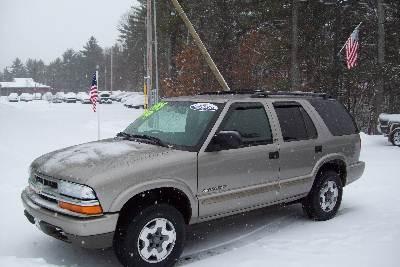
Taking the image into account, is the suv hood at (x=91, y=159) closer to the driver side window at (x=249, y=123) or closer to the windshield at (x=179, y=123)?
the windshield at (x=179, y=123)

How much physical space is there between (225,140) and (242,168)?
52 cm

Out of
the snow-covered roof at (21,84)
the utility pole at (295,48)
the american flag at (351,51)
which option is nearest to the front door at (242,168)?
the american flag at (351,51)

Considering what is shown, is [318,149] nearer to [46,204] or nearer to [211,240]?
[211,240]

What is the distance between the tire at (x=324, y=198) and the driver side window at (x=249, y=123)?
133 cm

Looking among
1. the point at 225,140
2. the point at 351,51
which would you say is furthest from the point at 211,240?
the point at 351,51

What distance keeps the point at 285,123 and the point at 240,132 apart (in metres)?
0.89

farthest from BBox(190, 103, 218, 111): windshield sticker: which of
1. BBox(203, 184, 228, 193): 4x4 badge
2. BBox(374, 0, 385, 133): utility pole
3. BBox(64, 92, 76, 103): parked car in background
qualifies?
BBox(64, 92, 76, 103): parked car in background

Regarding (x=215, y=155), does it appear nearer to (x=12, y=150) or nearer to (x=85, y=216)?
(x=85, y=216)

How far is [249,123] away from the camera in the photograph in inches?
221


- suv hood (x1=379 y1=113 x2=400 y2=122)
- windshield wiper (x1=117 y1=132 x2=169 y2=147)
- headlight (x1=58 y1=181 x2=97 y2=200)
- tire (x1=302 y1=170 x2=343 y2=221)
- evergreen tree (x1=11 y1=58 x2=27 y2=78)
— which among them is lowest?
tire (x1=302 y1=170 x2=343 y2=221)

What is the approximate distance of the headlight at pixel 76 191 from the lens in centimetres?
418

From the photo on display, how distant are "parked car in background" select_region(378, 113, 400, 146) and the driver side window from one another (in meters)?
12.3

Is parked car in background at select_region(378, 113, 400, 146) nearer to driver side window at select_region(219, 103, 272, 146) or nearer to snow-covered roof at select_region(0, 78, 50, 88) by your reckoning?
driver side window at select_region(219, 103, 272, 146)

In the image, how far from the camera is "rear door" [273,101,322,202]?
19.2 ft
